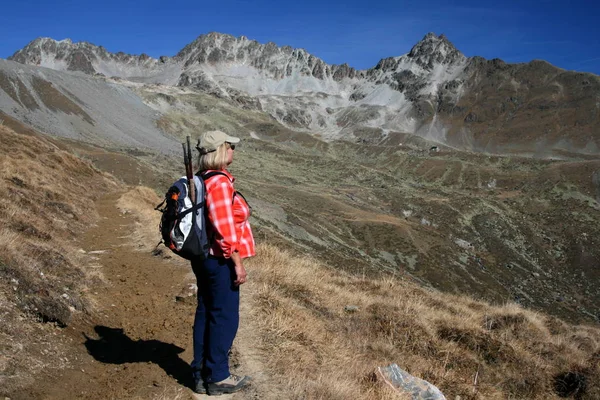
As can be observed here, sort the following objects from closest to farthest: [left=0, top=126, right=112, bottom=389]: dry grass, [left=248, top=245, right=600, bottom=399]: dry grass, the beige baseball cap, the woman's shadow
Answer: the beige baseball cap < [left=0, top=126, right=112, bottom=389]: dry grass < the woman's shadow < [left=248, top=245, right=600, bottom=399]: dry grass

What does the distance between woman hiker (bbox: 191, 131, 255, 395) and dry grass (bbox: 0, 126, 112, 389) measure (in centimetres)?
183

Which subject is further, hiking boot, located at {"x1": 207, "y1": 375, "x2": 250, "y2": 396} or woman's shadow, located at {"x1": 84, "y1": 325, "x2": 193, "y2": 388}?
woman's shadow, located at {"x1": 84, "y1": 325, "x2": 193, "y2": 388}

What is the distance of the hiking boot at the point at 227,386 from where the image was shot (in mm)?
4730

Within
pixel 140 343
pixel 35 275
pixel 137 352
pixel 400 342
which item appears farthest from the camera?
pixel 400 342

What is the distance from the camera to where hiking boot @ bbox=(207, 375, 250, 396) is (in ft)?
15.5

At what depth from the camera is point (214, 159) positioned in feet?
15.3

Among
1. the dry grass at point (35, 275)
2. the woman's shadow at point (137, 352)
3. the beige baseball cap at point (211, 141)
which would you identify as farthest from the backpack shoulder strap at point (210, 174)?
the dry grass at point (35, 275)

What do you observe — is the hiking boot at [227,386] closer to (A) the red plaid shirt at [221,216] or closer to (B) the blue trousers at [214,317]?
(B) the blue trousers at [214,317]

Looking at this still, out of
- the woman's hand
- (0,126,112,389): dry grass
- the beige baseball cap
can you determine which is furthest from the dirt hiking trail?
the beige baseball cap

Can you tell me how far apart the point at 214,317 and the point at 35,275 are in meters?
3.85

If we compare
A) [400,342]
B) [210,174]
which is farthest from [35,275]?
[400,342]

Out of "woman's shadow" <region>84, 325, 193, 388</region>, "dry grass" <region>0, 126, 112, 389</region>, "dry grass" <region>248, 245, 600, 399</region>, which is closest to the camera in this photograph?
"dry grass" <region>0, 126, 112, 389</region>

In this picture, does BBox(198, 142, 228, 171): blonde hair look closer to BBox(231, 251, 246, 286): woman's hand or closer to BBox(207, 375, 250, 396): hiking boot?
BBox(231, 251, 246, 286): woman's hand

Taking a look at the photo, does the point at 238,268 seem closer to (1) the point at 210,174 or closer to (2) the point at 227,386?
(1) the point at 210,174
